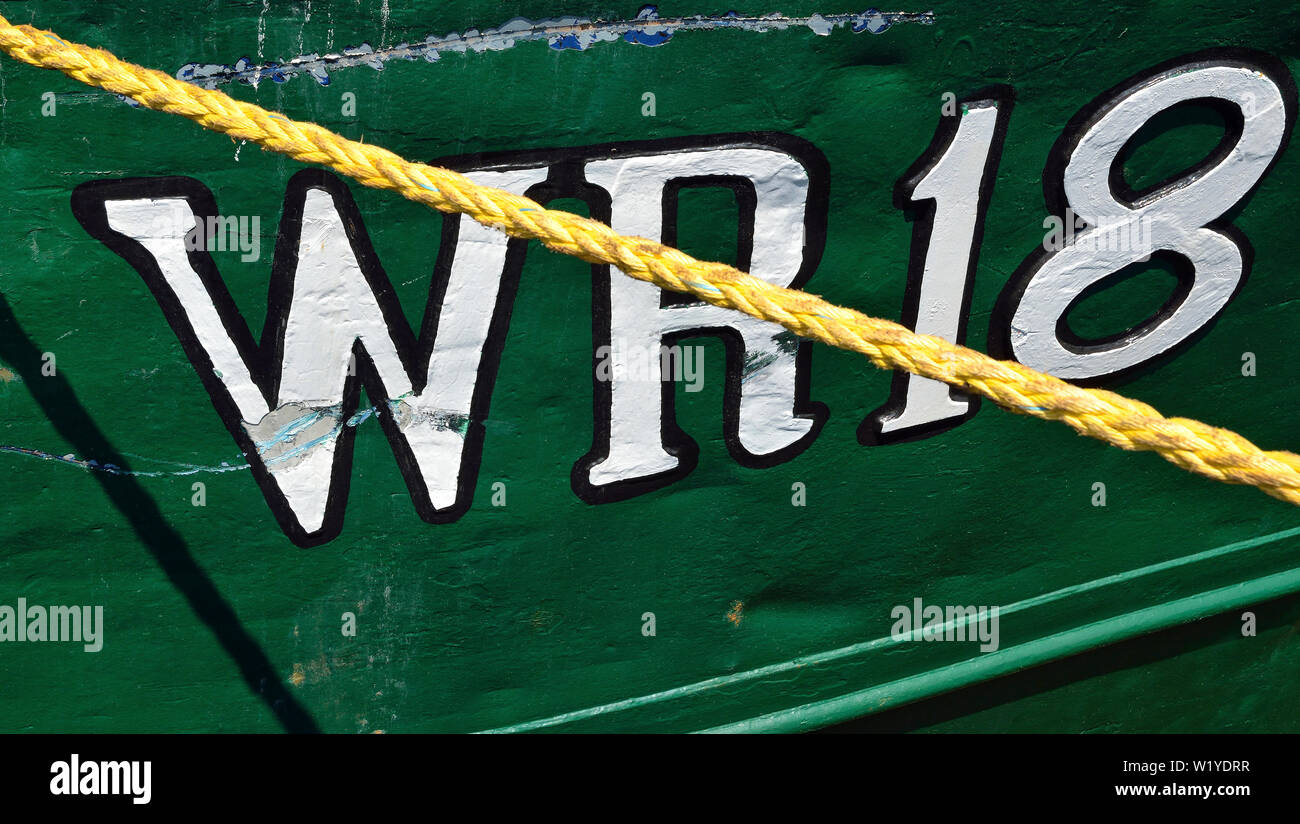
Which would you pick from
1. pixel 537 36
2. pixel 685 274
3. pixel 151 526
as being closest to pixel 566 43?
pixel 537 36

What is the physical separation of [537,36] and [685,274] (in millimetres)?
593

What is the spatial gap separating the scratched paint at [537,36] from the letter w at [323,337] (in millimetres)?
194

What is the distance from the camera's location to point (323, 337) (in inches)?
81.0

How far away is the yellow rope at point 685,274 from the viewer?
1.65m

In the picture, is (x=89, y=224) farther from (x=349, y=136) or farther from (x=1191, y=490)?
(x=1191, y=490)

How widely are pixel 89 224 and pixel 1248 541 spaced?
2.91m

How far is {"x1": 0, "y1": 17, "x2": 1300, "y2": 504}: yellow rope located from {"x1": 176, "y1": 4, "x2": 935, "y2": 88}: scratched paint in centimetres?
21

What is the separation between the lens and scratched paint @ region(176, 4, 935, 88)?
1877 mm

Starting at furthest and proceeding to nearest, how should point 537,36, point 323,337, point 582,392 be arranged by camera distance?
point 582,392, point 323,337, point 537,36

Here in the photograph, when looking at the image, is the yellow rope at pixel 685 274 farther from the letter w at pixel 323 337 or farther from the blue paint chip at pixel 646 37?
the blue paint chip at pixel 646 37

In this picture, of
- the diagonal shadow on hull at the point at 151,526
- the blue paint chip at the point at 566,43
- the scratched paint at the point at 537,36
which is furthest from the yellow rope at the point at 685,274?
the diagonal shadow on hull at the point at 151,526

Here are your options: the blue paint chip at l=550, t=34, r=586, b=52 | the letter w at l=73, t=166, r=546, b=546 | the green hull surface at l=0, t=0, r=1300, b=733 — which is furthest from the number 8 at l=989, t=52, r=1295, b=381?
the letter w at l=73, t=166, r=546, b=546

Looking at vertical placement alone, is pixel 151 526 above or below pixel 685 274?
below

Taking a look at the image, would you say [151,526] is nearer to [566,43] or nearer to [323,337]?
[323,337]
